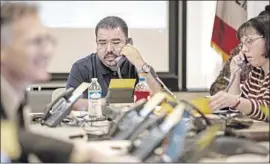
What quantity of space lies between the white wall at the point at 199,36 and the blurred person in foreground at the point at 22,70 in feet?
8.90

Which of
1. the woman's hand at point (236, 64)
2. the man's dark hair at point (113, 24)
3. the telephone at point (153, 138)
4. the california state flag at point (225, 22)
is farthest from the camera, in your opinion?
the california state flag at point (225, 22)

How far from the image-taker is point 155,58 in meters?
3.67

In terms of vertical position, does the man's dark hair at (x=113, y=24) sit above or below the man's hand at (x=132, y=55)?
above

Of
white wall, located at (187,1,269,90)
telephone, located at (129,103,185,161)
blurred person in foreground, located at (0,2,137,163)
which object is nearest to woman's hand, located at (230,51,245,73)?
telephone, located at (129,103,185,161)

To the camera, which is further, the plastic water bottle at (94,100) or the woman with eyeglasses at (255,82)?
the plastic water bottle at (94,100)

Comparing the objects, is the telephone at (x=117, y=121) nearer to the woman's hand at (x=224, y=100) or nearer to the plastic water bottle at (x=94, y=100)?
the woman's hand at (x=224, y=100)

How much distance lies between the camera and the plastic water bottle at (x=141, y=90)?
1615 mm

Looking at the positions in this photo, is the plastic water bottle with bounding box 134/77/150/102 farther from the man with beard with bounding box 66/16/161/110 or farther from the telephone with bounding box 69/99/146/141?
the telephone with bounding box 69/99/146/141

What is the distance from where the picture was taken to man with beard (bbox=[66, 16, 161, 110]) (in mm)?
2094

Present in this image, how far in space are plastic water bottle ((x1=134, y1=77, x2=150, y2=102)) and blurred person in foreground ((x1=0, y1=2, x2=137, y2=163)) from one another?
0.57 m

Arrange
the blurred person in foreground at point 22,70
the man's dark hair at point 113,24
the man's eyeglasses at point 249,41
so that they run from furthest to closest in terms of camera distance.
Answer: the man's dark hair at point 113,24 → the man's eyeglasses at point 249,41 → the blurred person in foreground at point 22,70

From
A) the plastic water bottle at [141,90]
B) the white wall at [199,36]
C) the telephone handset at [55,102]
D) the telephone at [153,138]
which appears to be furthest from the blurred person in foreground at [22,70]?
the white wall at [199,36]

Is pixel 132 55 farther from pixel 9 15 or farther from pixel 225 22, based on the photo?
pixel 225 22

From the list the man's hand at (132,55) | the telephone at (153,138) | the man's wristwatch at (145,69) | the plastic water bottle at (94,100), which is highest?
the man's hand at (132,55)
